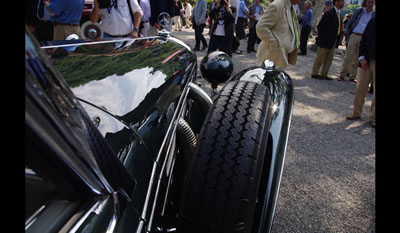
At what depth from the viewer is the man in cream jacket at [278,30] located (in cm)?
415

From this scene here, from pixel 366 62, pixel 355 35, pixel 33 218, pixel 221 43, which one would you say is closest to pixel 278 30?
pixel 366 62

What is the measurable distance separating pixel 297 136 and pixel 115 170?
3.62 meters

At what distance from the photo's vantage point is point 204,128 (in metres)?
1.33

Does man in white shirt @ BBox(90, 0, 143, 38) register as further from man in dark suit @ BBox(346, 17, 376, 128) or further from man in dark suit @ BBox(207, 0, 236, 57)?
man in dark suit @ BBox(346, 17, 376, 128)

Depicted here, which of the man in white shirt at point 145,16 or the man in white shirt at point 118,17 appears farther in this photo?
the man in white shirt at point 145,16

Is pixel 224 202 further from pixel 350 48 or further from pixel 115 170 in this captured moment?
pixel 350 48

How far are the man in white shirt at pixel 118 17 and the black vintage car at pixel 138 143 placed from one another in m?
2.64

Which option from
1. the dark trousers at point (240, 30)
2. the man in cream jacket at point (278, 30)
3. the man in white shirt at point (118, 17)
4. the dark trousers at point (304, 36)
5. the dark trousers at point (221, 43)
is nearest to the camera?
the man in cream jacket at point (278, 30)

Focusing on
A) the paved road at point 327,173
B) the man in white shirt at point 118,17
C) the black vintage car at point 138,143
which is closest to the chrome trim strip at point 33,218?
the black vintage car at point 138,143

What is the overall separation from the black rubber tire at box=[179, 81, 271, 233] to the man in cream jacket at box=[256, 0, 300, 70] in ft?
10.4

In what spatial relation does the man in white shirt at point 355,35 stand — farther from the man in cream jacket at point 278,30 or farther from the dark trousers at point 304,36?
the dark trousers at point 304,36

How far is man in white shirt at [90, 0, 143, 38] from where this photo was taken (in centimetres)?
454

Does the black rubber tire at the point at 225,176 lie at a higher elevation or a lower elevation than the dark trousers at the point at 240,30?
lower

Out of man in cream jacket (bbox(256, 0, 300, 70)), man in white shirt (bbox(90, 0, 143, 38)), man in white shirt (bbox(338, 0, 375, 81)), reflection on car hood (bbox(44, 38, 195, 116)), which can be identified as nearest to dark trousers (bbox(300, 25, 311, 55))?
man in white shirt (bbox(338, 0, 375, 81))
